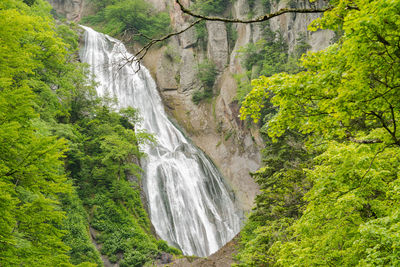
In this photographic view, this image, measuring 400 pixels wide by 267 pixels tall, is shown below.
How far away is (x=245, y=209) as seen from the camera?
97.2 ft

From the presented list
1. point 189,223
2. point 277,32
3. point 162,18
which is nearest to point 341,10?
point 189,223

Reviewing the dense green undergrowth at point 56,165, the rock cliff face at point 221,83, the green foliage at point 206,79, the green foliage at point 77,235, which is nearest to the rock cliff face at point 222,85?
the rock cliff face at point 221,83

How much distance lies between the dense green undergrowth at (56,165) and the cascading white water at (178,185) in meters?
2.71

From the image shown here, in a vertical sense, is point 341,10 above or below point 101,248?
above

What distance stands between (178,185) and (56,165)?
19.7 m

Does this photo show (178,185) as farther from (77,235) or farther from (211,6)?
(211,6)

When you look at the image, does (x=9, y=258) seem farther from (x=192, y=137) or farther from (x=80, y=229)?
(x=192, y=137)

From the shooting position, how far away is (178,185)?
27.4m

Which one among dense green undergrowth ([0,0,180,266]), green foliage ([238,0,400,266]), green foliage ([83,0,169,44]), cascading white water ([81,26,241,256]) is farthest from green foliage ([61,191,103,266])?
green foliage ([83,0,169,44])

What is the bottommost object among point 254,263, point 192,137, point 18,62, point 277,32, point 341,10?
point 254,263

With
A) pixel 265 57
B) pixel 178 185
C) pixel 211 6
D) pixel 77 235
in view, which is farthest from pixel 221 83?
pixel 77 235

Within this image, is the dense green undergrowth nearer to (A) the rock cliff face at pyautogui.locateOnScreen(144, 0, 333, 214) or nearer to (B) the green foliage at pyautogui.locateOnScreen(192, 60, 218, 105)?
(A) the rock cliff face at pyautogui.locateOnScreen(144, 0, 333, 214)

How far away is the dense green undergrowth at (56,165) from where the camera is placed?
745 cm

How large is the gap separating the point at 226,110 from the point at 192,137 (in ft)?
16.7
